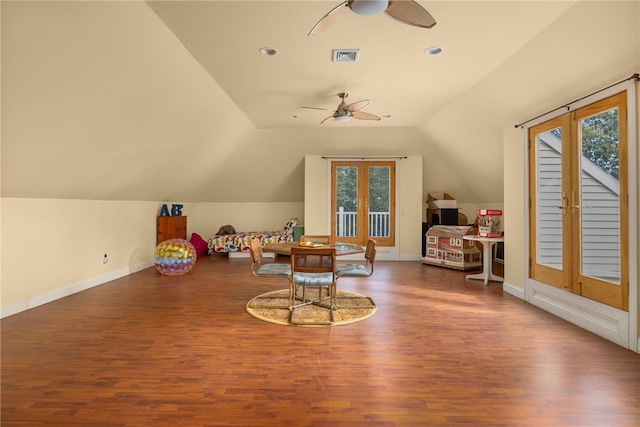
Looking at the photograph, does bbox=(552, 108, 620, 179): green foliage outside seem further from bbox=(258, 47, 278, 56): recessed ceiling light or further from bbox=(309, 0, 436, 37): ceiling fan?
bbox=(258, 47, 278, 56): recessed ceiling light

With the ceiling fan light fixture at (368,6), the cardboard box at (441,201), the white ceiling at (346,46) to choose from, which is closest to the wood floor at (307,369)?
the ceiling fan light fixture at (368,6)

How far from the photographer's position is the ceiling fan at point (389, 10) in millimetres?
1911

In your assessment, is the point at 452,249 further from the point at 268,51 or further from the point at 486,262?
the point at 268,51

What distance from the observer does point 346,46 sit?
123 inches

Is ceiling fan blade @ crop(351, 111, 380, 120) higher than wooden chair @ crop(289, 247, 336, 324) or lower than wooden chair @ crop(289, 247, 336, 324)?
higher

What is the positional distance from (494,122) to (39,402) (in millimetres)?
5774

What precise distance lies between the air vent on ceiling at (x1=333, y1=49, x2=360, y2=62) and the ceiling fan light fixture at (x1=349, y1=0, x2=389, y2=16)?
1.27 meters

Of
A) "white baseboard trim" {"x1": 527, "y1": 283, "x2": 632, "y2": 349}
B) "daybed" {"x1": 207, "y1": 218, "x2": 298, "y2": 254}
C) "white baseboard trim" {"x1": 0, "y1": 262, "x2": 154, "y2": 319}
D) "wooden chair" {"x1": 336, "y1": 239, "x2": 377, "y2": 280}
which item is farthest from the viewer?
"daybed" {"x1": 207, "y1": 218, "x2": 298, "y2": 254}

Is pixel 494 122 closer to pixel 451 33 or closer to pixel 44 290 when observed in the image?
pixel 451 33

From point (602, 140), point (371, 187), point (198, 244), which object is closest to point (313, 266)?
point (602, 140)

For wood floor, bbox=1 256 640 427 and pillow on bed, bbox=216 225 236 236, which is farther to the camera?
pillow on bed, bbox=216 225 236 236

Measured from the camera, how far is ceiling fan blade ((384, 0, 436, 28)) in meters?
1.94

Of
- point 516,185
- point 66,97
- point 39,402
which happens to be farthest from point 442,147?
point 39,402

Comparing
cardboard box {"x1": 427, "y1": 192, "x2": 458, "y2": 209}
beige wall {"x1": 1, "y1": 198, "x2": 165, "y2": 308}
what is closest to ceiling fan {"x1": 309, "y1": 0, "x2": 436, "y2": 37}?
beige wall {"x1": 1, "y1": 198, "x2": 165, "y2": 308}
